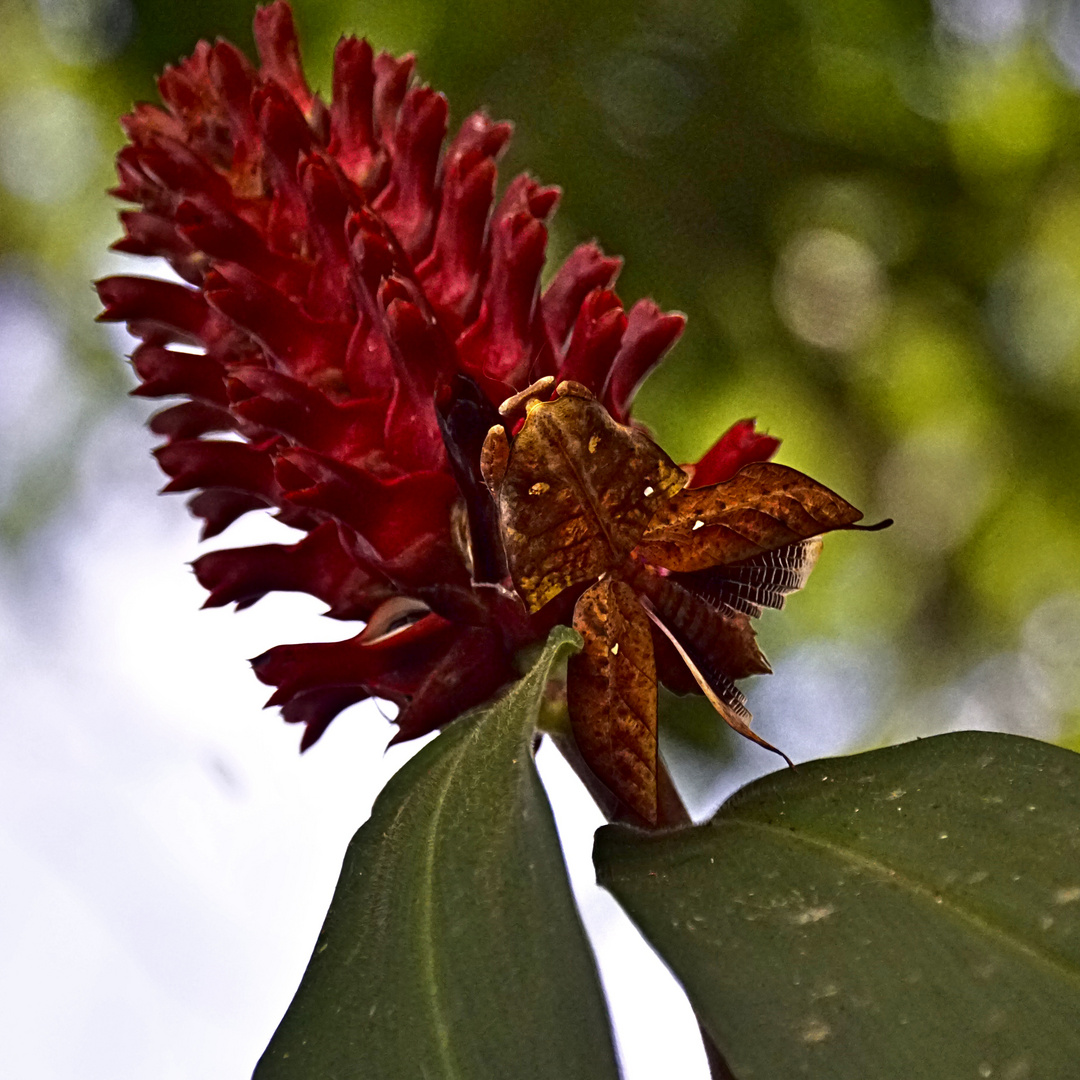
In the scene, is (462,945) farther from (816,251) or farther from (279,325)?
(816,251)

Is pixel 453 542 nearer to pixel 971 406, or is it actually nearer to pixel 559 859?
pixel 559 859

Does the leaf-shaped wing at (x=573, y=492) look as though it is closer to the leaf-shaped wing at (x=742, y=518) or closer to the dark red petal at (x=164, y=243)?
the leaf-shaped wing at (x=742, y=518)

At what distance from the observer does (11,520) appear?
1.06m

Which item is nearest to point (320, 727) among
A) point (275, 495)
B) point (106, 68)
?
point (275, 495)

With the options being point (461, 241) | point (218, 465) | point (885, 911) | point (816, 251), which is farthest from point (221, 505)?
point (816, 251)

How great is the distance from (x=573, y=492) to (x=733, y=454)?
0.32 ft

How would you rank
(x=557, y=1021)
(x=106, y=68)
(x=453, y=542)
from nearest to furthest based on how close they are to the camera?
(x=557, y=1021)
(x=453, y=542)
(x=106, y=68)

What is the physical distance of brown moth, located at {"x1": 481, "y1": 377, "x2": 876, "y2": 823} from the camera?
0.97 feet

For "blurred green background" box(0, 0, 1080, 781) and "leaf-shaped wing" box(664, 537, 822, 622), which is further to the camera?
"blurred green background" box(0, 0, 1080, 781)

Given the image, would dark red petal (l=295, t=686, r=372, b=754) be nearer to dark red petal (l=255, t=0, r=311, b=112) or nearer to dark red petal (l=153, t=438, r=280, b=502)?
dark red petal (l=153, t=438, r=280, b=502)

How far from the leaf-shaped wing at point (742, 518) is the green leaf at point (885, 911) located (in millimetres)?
62

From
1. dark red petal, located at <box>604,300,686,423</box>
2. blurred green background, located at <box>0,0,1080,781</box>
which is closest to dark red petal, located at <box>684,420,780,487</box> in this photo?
dark red petal, located at <box>604,300,686,423</box>

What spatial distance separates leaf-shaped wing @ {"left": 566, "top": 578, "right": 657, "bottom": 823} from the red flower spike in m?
0.03

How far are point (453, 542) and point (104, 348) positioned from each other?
86cm
